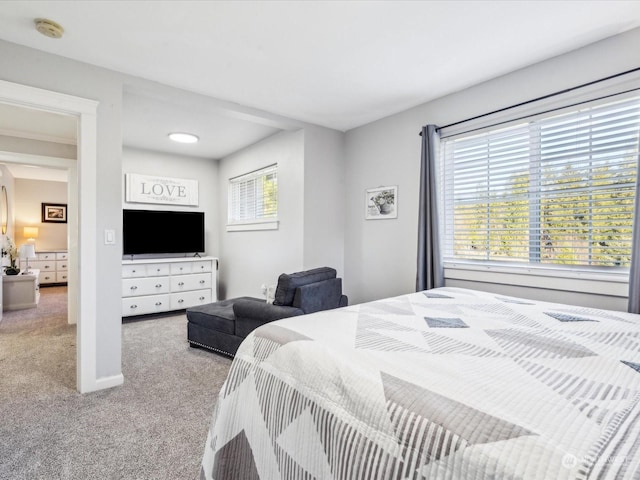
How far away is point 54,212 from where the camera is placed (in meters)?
8.00

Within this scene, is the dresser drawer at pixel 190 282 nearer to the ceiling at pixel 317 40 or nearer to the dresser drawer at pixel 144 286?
the dresser drawer at pixel 144 286

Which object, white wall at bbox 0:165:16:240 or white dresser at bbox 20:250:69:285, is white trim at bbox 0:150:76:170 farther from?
white dresser at bbox 20:250:69:285

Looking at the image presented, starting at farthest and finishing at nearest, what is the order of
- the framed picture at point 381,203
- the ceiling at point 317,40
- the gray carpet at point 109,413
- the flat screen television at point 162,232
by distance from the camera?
the flat screen television at point 162,232
the framed picture at point 381,203
the ceiling at point 317,40
the gray carpet at point 109,413

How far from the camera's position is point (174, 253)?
5.25 m

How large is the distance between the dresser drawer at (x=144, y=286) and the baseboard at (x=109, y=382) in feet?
6.98

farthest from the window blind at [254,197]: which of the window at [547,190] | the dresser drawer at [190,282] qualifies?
the window at [547,190]

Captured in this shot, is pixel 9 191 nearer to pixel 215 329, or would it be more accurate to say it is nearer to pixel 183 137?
pixel 183 137

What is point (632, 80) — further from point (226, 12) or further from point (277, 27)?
point (226, 12)

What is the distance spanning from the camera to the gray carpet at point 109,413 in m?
1.68

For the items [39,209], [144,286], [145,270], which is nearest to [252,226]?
[145,270]

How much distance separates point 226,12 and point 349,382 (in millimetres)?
2119

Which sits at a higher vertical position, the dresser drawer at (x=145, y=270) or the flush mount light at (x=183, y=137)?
the flush mount light at (x=183, y=137)

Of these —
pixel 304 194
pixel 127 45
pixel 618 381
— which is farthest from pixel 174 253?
pixel 618 381

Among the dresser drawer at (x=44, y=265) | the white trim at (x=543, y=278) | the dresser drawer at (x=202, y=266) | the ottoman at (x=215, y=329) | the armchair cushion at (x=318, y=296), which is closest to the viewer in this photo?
the white trim at (x=543, y=278)
